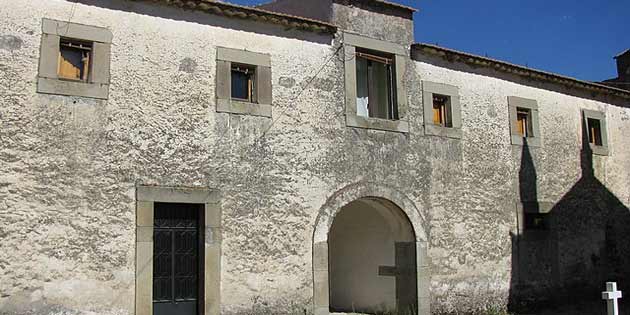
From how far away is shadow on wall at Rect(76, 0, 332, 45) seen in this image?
10484 mm

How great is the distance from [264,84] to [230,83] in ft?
2.03

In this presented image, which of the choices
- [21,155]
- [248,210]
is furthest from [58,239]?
[248,210]

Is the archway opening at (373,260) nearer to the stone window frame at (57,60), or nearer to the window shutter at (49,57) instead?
the stone window frame at (57,60)

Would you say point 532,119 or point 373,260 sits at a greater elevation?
point 532,119

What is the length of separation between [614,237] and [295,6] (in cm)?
967

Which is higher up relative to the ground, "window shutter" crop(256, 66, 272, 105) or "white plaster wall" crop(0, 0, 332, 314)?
"window shutter" crop(256, 66, 272, 105)

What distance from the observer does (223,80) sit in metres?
11.2

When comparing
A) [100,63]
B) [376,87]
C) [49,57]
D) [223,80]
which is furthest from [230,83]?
[376,87]

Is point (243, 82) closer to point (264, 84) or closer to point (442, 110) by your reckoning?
point (264, 84)

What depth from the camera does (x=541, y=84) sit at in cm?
1595

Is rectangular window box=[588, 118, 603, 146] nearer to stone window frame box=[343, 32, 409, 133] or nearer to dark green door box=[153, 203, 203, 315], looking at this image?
stone window frame box=[343, 32, 409, 133]

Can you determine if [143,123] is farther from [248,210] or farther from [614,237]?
[614,237]

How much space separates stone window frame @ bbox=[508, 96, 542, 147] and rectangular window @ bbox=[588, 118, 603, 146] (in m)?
2.09

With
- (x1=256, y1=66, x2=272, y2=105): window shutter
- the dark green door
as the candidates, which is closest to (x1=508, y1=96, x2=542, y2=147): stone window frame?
(x1=256, y1=66, x2=272, y2=105): window shutter
